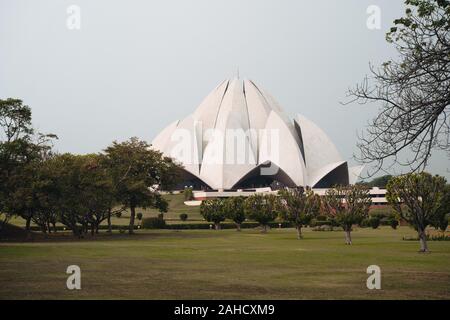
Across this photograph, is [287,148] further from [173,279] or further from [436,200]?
[173,279]

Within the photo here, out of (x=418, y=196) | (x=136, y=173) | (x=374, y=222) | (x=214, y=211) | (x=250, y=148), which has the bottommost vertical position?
(x=374, y=222)

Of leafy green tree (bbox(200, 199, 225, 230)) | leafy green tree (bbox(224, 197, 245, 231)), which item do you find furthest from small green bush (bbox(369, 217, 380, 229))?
leafy green tree (bbox(200, 199, 225, 230))

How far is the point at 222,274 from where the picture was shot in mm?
14117

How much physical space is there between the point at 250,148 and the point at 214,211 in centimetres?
3197

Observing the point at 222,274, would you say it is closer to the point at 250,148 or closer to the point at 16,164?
the point at 16,164

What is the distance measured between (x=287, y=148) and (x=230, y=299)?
63360 millimetres

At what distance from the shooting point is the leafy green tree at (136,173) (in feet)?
121

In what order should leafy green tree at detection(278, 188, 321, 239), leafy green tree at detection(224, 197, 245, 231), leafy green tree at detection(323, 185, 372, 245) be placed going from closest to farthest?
leafy green tree at detection(323, 185, 372, 245)
leafy green tree at detection(278, 188, 321, 239)
leafy green tree at detection(224, 197, 245, 231)

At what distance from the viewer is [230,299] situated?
404 inches

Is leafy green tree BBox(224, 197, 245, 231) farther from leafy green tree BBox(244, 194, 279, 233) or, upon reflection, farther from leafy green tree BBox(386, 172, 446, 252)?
leafy green tree BBox(386, 172, 446, 252)

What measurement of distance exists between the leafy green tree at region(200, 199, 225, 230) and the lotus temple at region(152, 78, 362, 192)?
85.7 ft

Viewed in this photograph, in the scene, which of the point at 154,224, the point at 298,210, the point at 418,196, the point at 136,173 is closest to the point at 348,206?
the point at 298,210

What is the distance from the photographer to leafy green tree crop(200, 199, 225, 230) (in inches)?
1694
